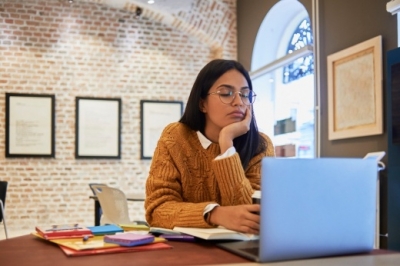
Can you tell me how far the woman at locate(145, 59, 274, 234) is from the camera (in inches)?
69.9

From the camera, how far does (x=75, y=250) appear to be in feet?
4.09

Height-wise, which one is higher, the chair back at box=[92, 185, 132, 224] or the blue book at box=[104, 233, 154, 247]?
the blue book at box=[104, 233, 154, 247]

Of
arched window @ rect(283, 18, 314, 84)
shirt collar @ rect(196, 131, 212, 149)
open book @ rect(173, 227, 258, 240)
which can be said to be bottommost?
open book @ rect(173, 227, 258, 240)

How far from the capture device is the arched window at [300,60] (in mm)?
6426

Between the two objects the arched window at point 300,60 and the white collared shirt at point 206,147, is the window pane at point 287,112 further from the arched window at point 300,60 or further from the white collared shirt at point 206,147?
the white collared shirt at point 206,147

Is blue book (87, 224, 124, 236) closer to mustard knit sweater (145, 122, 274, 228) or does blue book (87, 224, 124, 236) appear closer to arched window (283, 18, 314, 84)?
mustard knit sweater (145, 122, 274, 228)

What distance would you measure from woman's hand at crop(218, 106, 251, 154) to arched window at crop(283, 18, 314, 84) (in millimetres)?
4427

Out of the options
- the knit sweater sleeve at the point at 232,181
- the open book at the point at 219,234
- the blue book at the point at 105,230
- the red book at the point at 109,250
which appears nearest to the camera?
the red book at the point at 109,250

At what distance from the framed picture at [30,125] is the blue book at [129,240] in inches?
246

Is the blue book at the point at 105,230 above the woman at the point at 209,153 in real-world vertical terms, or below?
below

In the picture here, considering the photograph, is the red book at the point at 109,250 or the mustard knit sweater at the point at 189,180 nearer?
the red book at the point at 109,250

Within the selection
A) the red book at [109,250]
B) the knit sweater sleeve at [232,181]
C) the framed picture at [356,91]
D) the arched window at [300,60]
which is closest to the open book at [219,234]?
the red book at [109,250]

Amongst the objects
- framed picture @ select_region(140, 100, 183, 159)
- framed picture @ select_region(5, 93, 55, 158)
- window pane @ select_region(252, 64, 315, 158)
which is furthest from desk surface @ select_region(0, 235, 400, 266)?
framed picture @ select_region(140, 100, 183, 159)

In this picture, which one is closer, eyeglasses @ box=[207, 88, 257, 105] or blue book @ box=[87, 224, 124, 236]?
blue book @ box=[87, 224, 124, 236]
